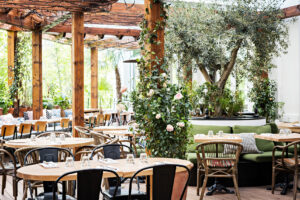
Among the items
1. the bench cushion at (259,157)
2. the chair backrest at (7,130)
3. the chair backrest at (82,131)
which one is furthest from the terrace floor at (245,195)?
the chair backrest at (7,130)

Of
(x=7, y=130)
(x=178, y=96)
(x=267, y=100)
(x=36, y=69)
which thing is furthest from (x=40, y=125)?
(x=267, y=100)

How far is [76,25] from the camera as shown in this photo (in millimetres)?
7984

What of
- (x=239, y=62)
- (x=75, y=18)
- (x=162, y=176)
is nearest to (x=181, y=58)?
(x=239, y=62)

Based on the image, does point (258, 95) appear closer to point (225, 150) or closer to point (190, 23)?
point (190, 23)

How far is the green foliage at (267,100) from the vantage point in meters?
12.4

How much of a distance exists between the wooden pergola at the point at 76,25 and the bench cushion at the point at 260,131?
9.67 ft

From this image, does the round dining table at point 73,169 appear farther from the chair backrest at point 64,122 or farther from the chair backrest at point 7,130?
the chair backrest at point 64,122

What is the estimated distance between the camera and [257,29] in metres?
7.91

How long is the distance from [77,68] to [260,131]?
386 cm

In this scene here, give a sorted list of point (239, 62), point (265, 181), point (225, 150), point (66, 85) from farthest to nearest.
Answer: point (66, 85) < point (239, 62) < point (265, 181) < point (225, 150)

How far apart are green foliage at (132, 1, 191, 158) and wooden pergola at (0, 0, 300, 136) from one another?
0.61 feet

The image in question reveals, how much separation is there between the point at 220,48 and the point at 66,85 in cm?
1736

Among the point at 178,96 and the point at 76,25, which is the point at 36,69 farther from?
the point at 178,96

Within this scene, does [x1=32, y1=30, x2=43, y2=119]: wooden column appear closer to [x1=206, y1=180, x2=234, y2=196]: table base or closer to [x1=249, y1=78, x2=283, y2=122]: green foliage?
[x1=249, y1=78, x2=283, y2=122]: green foliage
